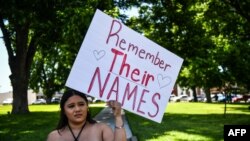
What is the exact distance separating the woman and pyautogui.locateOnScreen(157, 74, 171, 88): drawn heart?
113 cm

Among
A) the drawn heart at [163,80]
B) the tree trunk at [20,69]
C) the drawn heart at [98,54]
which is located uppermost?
the tree trunk at [20,69]

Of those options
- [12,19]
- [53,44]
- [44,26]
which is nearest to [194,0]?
[53,44]

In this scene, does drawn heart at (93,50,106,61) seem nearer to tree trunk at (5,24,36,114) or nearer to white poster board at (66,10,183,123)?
white poster board at (66,10,183,123)

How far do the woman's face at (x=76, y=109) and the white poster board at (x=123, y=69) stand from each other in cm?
65

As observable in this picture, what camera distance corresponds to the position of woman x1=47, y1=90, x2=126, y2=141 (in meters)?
4.34

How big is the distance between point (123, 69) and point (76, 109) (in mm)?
1159

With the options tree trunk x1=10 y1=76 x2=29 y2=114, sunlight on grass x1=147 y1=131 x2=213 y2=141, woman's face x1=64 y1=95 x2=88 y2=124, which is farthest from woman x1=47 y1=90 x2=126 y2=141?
tree trunk x1=10 y1=76 x2=29 y2=114

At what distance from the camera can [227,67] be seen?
3275cm

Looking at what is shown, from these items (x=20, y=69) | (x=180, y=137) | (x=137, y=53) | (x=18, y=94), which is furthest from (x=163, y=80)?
(x=18, y=94)

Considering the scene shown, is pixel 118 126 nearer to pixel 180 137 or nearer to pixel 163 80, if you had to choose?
pixel 163 80

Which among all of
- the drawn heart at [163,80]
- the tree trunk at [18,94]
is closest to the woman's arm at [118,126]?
the drawn heart at [163,80]

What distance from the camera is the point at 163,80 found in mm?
5504

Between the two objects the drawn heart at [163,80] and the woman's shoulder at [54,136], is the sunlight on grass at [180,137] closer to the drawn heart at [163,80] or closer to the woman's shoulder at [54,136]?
the drawn heart at [163,80]

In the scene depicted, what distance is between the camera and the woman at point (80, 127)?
4336 millimetres
